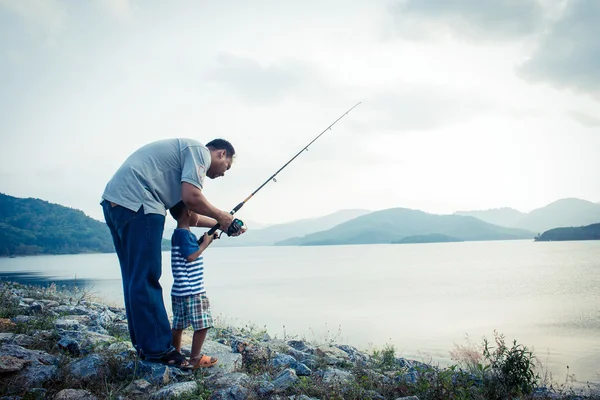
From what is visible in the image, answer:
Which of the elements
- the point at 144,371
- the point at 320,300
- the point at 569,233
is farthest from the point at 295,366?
the point at 569,233

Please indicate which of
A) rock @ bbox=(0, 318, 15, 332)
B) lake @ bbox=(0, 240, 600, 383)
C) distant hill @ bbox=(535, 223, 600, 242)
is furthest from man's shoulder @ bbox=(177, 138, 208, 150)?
distant hill @ bbox=(535, 223, 600, 242)

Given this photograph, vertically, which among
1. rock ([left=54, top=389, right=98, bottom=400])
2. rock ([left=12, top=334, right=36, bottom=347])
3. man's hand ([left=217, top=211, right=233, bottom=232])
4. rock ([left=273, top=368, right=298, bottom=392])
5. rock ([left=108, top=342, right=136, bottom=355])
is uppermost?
man's hand ([left=217, top=211, right=233, bottom=232])

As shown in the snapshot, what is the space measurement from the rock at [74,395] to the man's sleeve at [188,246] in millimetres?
1350

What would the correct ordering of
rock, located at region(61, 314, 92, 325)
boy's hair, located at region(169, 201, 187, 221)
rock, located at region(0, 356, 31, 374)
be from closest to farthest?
rock, located at region(0, 356, 31, 374)
boy's hair, located at region(169, 201, 187, 221)
rock, located at region(61, 314, 92, 325)

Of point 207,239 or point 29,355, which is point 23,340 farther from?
point 207,239

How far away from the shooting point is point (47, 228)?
327 feet

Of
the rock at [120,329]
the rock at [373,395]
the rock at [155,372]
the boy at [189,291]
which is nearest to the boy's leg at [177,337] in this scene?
the boy at [189,291]

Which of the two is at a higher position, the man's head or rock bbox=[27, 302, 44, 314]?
the man's head

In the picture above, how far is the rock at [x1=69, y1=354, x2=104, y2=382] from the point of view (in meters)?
3.80

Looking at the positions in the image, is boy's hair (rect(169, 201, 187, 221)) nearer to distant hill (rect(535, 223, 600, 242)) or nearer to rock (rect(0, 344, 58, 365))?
rock (rect(0, 344, 58, 365))

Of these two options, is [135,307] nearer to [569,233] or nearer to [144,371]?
[144,371]

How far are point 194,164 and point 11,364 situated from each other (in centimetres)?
229

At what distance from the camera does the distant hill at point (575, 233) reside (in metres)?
110

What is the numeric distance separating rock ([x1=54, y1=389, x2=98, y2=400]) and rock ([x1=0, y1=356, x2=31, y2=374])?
2.27ft
